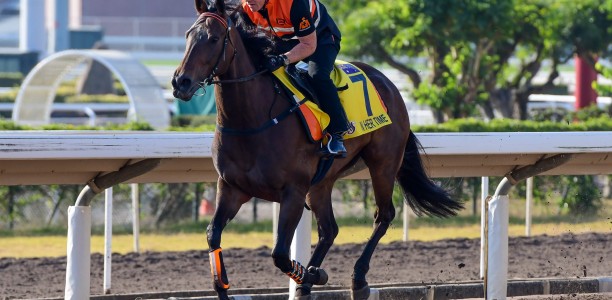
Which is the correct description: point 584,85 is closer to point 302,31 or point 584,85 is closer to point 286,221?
point 302,31

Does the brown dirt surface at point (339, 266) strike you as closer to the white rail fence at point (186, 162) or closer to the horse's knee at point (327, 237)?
the white rail fence at point (186, 162)

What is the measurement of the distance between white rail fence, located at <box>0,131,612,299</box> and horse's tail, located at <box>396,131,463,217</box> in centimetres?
10

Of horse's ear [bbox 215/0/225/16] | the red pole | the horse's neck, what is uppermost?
the red pole

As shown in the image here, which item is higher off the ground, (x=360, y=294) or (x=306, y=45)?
(x=306, y=45)

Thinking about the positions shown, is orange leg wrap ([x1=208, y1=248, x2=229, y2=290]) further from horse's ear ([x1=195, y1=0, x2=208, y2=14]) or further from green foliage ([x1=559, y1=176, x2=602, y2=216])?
green foliage ([x1=559, y1=176, x2=602, y2=216])

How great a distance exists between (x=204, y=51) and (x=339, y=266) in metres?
3.95

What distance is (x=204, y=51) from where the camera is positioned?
5027 mm

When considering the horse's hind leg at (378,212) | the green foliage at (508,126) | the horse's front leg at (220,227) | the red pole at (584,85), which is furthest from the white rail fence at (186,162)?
the red pole at (584,85)

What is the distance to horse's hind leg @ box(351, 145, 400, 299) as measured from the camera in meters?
6.27

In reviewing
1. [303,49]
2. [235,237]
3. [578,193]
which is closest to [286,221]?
[303,49]

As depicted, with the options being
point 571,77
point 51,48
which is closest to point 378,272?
point 571,77

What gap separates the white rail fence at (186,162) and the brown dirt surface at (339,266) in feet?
2.27

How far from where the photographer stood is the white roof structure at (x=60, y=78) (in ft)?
59.8

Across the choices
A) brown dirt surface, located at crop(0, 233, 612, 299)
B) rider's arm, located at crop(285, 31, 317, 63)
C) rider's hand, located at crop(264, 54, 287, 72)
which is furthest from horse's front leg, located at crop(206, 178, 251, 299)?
brown dirt surface, located at crop(0, 233, 612, 299)
